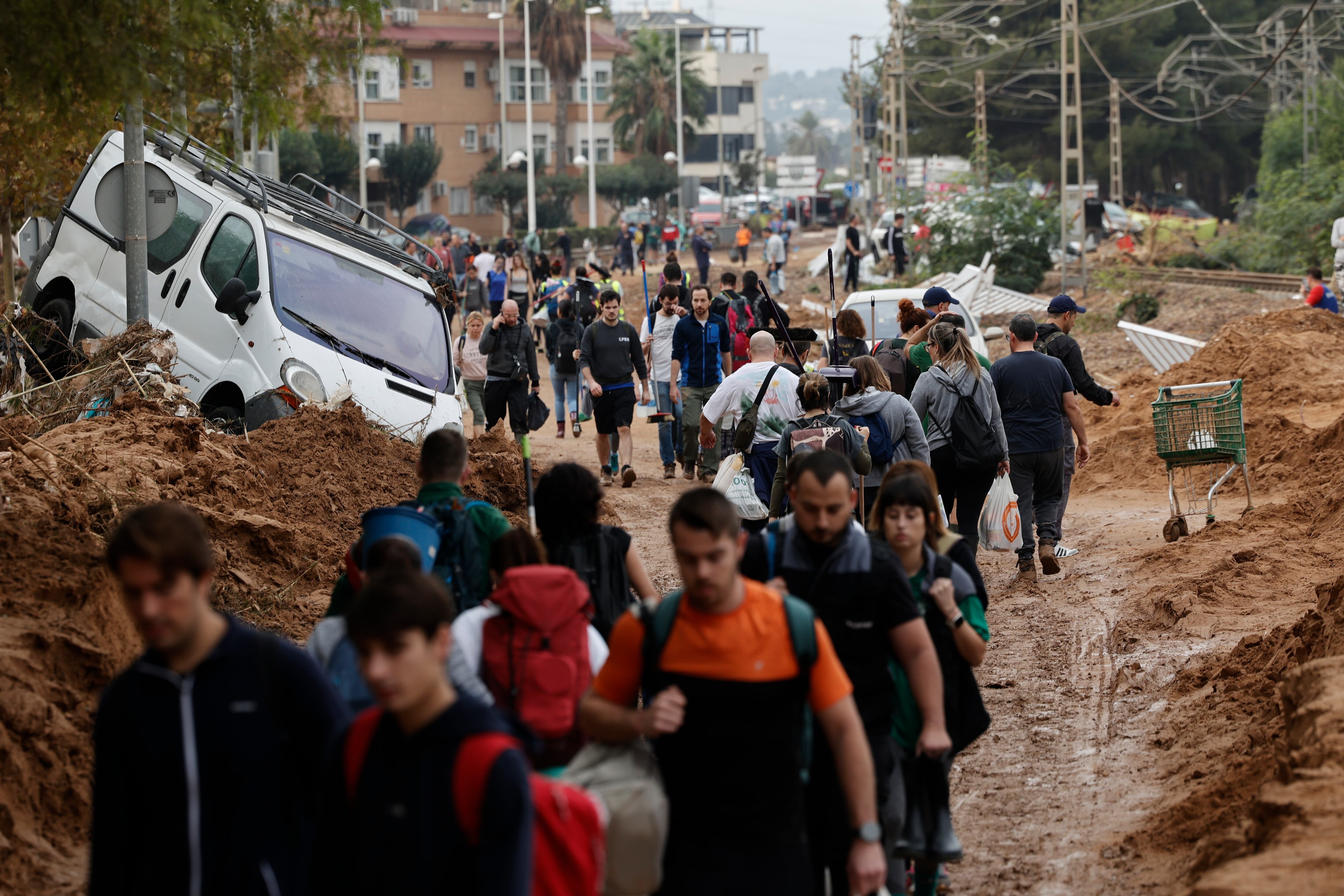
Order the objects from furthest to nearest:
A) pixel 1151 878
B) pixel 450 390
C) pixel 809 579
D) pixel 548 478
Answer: pixel 450 390 → pixel 1151 878 → pixel 548 478 → pixel 809 579

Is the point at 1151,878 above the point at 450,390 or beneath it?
beneath

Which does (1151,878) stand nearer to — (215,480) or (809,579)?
(809,579)

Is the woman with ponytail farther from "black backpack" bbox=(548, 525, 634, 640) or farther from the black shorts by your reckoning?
the black shorts

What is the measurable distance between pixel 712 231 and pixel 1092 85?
23871mm

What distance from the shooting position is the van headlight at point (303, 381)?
37.7 feet

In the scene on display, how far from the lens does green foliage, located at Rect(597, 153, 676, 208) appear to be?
265 feet

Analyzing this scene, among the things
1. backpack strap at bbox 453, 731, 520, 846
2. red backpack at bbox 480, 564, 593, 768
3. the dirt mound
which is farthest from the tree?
backpack strap at bbox 453, 731, 520, 846

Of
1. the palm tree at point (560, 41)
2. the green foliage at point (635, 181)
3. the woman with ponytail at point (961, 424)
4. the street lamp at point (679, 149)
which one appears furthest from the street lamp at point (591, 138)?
the woman with ponytail at point (961, 424)

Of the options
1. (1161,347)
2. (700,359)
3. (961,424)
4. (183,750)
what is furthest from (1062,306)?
(1161,347)

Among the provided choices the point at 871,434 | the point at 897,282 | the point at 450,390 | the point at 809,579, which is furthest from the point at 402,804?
the point at 897,282

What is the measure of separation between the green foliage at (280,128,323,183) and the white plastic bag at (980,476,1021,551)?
55.6 meters

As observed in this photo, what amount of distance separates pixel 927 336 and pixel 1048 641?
2532mm

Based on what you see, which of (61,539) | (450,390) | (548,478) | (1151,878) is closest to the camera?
(548,478)

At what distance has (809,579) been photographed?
174 inches
